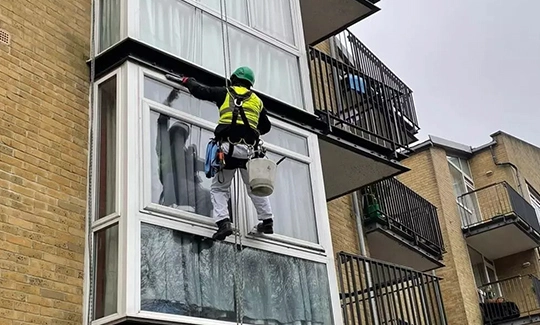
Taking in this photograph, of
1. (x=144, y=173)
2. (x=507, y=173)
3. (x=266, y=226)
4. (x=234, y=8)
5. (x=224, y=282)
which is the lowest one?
(x=224, y=282)

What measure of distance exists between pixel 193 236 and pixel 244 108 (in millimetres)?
1231

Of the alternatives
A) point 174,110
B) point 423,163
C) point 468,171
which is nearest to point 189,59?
point 174,110

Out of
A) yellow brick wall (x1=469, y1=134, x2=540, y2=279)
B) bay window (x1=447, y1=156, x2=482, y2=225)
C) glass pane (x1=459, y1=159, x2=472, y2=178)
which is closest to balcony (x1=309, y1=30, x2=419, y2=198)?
bay window (x1=447, y1=156, x2=482, y2=225)

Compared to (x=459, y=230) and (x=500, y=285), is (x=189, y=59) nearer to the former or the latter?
(x=459, y=230)

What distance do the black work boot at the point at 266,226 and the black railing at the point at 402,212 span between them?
5.42m

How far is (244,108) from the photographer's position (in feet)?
21.1

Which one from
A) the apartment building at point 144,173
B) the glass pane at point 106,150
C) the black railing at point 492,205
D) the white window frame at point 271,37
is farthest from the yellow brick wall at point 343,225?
the black railing at point 492,205

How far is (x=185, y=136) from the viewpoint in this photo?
259 inches

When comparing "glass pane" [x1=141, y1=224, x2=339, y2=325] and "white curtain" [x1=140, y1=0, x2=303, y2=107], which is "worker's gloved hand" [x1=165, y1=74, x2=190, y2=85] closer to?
"white curtain" [x1=140, y1=0, x2=303, y2=107]

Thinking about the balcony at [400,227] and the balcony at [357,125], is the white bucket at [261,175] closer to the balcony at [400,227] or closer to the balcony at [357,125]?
the balcony at [357,125]

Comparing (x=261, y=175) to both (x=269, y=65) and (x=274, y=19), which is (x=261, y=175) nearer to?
(x=269, y=65)

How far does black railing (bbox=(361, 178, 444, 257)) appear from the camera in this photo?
1206 centimetres

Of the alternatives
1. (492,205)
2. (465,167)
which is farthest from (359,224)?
(465,167)

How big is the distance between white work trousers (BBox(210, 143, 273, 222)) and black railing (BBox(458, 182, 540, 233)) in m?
14.0
